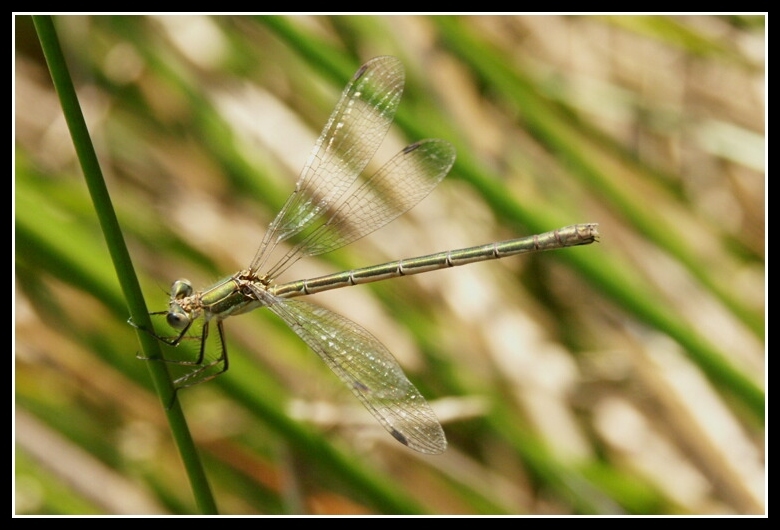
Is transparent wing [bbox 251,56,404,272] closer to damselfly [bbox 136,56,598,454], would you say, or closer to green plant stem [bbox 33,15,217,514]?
damselfly [bbox 136,56,598,454]

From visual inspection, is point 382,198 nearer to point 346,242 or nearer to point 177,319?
point 346,242

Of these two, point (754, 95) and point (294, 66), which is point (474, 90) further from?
point (754, 95)

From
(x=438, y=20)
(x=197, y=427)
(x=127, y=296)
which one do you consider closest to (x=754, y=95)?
(x=438, y=20)

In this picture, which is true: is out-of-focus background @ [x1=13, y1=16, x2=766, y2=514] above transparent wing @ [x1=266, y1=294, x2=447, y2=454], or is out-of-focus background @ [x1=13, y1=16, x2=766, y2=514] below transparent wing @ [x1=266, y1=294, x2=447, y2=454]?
above

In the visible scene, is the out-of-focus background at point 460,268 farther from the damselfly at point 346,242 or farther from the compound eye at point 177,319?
the compound eye at point 177,319

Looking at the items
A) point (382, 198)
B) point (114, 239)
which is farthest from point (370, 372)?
point (114, 239)

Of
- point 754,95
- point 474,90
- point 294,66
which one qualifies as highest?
point 754,95

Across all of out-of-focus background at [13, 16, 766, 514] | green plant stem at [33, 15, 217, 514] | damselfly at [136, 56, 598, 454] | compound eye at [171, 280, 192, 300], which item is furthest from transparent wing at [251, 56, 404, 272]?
green plant stem at [33, 15, 217, 514]
